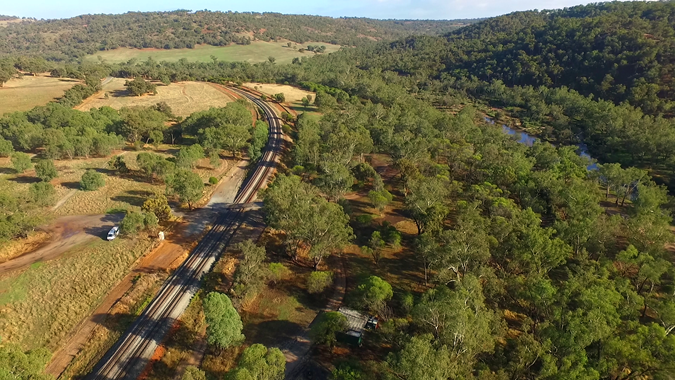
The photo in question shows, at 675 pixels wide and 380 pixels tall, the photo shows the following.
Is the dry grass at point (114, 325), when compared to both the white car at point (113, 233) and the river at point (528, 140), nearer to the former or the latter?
the white car at point (113, 233)

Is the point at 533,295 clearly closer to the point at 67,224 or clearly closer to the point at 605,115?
the point at 67,224

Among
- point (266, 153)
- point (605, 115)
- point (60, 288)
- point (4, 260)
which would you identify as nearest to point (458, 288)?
point (60, 288)

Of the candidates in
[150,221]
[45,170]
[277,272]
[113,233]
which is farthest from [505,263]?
[45,170]

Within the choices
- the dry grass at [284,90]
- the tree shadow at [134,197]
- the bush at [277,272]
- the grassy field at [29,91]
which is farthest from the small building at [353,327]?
the grassy field at [29,91]

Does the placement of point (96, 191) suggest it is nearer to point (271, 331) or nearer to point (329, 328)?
point (271, 331)

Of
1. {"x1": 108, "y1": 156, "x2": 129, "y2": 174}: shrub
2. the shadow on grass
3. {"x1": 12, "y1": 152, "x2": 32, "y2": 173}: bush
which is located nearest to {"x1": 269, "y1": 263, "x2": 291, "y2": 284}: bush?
the shadow on grass

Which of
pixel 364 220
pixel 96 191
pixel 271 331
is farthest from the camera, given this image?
pixel 96 191
